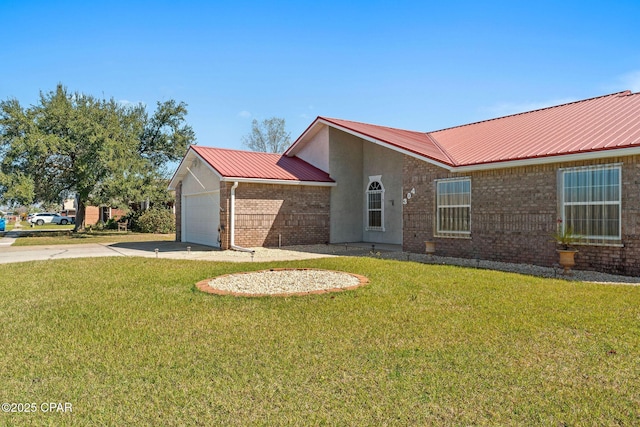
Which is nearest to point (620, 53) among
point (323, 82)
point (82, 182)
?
point (323, 82)

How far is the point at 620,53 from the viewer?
1415 cm

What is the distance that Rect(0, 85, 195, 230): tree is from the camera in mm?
25578

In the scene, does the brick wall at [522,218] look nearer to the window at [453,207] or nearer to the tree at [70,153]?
the window at [453,207]

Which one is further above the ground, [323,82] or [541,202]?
[323,82]

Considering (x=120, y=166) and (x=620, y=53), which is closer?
(x=620, y=53)

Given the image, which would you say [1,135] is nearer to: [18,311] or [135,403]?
[18,311]

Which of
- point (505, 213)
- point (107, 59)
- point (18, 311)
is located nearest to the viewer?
point (18, 311)

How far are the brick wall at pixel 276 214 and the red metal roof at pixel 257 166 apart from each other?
1.43ft

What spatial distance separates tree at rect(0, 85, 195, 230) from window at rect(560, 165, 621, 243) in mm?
23286

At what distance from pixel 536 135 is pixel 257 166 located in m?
10.9

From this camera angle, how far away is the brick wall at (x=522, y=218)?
33.7ft

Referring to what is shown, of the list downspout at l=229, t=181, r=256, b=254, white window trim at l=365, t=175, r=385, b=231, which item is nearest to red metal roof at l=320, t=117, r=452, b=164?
white window trim at l=365, t=175, r=385, b=231

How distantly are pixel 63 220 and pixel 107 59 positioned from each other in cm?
4584

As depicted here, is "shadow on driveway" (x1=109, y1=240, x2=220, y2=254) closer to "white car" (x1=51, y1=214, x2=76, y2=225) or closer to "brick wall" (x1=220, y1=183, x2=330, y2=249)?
"brick wall" (x1=220, y1=183, x2=330, y2=249)
